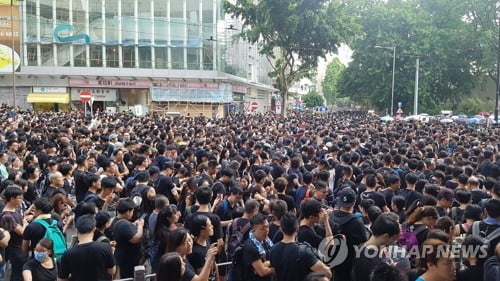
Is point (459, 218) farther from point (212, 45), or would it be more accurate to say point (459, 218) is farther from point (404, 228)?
point (212, 45)

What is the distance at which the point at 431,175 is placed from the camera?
861 cm

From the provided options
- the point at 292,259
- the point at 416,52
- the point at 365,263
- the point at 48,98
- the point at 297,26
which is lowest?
the point at 365,263

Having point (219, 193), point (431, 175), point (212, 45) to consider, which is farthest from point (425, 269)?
point (212, 45)

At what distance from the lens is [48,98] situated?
38.4m

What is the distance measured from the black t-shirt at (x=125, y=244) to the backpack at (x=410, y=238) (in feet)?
9.21

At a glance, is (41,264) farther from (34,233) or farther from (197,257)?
(197,257)

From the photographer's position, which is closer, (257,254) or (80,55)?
(257,254)

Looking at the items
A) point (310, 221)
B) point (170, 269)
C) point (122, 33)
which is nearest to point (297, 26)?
point (122, 33)

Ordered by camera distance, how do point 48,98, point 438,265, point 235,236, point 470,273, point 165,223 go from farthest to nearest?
1. point 48,98
2. point 235,236
3. point 165,223
4. point 470,273
5. point 438,265

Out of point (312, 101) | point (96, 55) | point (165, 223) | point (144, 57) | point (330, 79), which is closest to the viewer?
point (165, 223)

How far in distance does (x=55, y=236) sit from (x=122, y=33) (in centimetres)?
3763

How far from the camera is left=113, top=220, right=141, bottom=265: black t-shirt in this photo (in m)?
5.16

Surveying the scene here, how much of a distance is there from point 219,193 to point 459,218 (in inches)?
124

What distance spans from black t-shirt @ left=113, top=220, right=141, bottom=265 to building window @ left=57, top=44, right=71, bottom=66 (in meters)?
37.6
